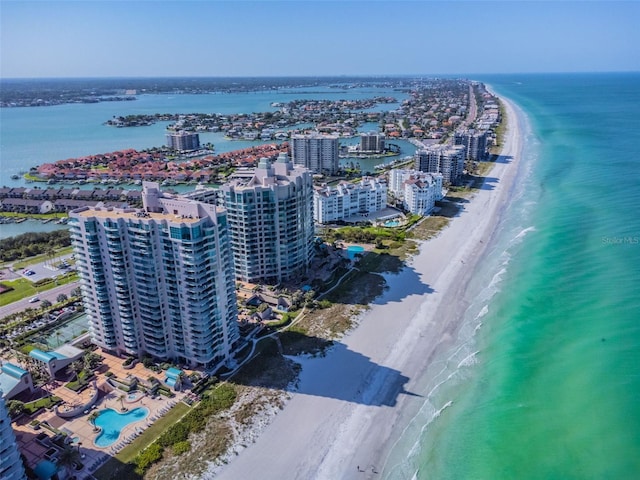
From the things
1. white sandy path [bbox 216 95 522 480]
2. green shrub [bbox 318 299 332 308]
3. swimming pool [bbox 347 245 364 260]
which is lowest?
white sandy path [bbox 216 95 522 480]

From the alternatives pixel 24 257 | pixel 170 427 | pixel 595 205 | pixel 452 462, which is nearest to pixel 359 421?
pixel 452 462

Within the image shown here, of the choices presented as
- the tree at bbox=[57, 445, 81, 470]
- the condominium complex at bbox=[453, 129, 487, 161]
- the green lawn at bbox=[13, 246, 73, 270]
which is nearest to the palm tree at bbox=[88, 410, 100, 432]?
the tree at bbox=[57, 445, 81, 470]

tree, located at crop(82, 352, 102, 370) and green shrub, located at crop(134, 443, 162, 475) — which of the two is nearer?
green shrub, located at crop(134, 443, 162, 475)

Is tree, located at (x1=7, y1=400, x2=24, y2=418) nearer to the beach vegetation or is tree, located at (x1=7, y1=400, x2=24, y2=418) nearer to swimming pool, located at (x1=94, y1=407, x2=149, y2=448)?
swimming pool, located at (x1=94, y1=407, x2=149, y2=448)

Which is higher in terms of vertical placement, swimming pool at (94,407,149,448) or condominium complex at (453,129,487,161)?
condominium complex at (453,129,487,161)

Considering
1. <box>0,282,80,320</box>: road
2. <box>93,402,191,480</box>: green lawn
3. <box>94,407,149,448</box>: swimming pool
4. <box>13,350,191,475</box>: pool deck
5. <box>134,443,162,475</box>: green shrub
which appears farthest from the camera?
<box>0,282,80,320</box>: road

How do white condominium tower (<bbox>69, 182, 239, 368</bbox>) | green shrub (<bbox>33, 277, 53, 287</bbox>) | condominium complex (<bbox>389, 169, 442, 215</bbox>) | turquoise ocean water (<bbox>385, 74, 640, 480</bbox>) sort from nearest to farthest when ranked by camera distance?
turquoise ocean water (<bbox>385, 74, 640, 480</bbox>)
white condominium tower (<bbox>69, 182, 239, 368</bbox>)
green shrub (<bbox>33, 277, 53, 287</bbox>)
condominium complex (<bbox>389, 169, 442, 215</bbox>)
